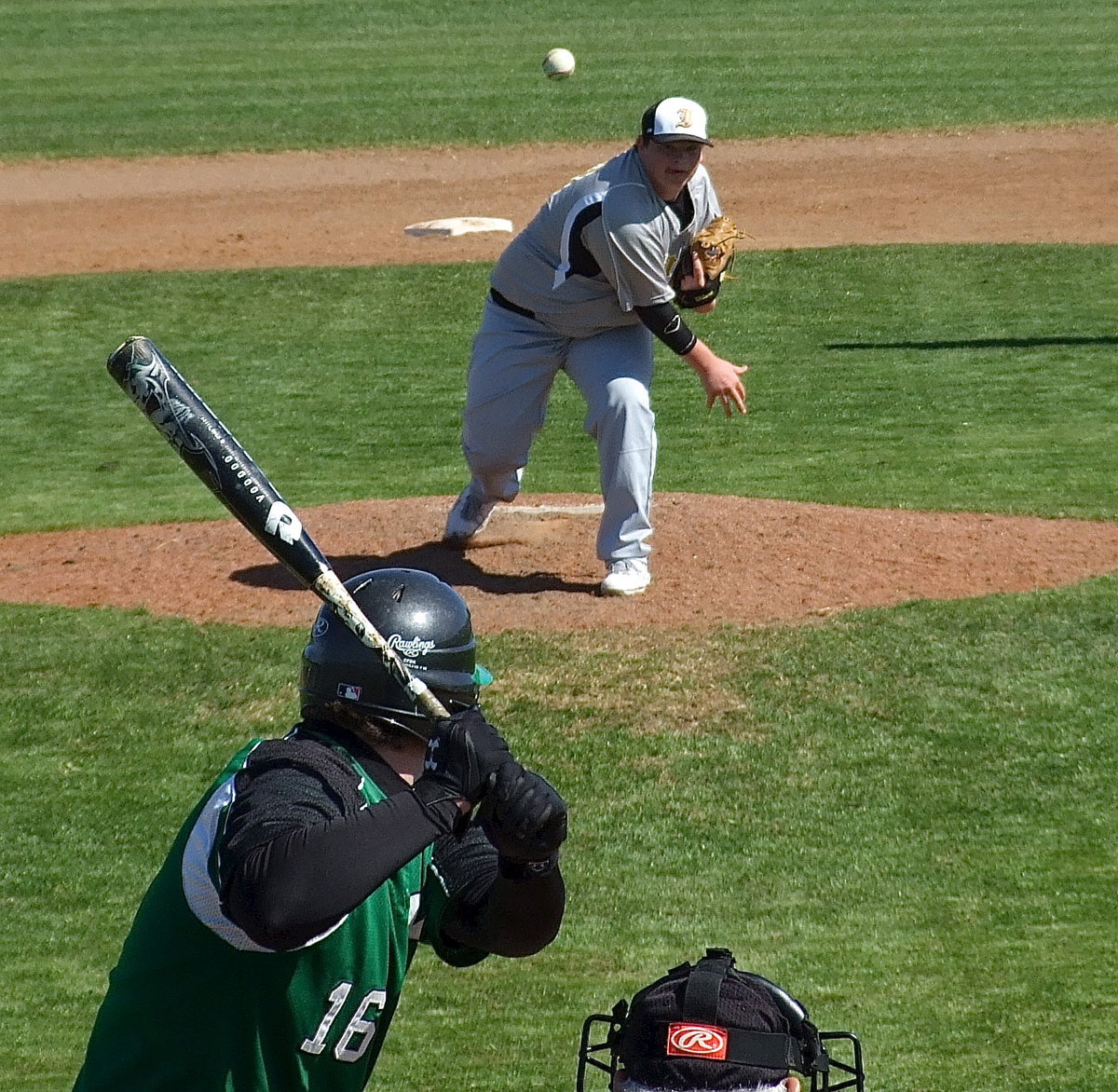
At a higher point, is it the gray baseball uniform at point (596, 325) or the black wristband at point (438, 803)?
the black wristband at point (438, 803)

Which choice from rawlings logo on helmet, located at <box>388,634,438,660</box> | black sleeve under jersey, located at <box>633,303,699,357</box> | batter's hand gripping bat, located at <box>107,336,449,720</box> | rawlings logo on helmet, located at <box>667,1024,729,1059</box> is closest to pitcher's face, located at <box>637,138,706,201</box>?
black sleeve under jersey, located at <box>633,303,699,357</box>

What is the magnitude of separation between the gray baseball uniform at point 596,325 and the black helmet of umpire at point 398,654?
410 centimetres

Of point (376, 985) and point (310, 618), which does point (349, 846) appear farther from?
point (310, 618)

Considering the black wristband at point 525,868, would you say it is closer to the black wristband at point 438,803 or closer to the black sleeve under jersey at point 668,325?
the black wristband at point 438,803

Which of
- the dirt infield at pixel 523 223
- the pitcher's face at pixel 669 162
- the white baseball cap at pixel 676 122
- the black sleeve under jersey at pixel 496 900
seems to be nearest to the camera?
the black sleeve under jersey at pixel 496 900

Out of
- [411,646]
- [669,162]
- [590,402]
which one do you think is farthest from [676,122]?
[411,646]

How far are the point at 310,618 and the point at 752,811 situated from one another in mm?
2526

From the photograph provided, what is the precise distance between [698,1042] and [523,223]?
15406 millimetres

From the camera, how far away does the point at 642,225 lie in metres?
7.13

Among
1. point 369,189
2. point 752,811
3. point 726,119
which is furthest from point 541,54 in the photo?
point 752,811

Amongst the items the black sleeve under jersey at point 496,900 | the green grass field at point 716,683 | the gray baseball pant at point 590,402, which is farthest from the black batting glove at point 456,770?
the gray baseball pant at point 590,402

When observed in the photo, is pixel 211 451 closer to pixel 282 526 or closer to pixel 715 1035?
pixel 282 526

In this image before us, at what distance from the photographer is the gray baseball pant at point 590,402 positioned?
7.61 meters

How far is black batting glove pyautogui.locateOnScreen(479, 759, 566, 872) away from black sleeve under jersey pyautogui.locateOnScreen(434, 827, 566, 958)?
0.19 metres
